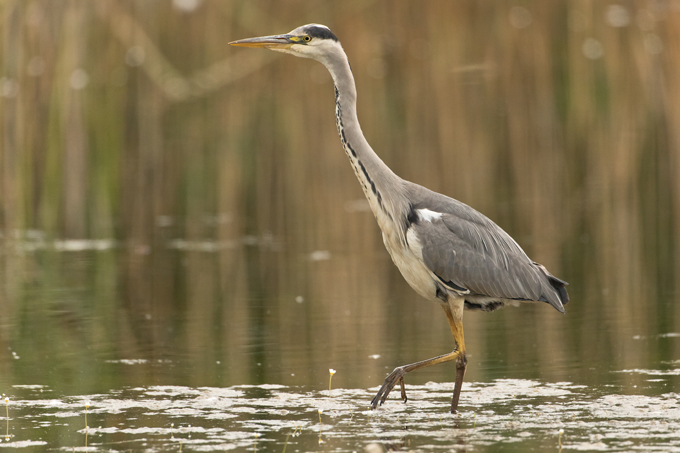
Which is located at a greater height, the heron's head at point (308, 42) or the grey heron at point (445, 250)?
the heron's head at point (308, 42)

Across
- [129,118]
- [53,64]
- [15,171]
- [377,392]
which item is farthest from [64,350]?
[53,64]

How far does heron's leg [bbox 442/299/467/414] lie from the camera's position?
632cm

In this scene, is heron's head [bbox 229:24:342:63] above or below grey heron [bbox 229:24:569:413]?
above

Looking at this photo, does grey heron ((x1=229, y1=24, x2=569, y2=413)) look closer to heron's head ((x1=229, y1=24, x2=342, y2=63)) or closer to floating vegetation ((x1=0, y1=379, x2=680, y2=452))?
heron's head ((x1=229, y1=24, x2=342, y2=63))

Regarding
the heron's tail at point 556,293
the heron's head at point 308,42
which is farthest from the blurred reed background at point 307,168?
the heron's head at point 308,42

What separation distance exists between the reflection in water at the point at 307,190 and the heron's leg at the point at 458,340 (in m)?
0.15

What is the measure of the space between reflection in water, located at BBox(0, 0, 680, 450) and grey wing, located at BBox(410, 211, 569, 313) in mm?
551

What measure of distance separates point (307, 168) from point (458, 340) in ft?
31.2

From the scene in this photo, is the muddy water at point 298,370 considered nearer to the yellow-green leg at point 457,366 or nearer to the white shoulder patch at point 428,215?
the yellow-green leg at point 457,366

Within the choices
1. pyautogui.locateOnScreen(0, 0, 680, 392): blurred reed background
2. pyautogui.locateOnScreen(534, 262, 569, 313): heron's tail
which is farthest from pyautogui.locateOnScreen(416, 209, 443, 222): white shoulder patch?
pyautogui.locateOnScreen(0, 0, 680, 392): blurred reed background

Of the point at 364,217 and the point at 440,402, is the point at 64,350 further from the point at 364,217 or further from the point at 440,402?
the point at 364,217

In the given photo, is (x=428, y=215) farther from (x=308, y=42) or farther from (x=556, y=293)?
(x=308, y=42)

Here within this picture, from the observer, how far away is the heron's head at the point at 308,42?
7422 mm

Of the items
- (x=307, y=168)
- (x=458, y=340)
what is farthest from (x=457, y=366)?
(x=307, y=168)
